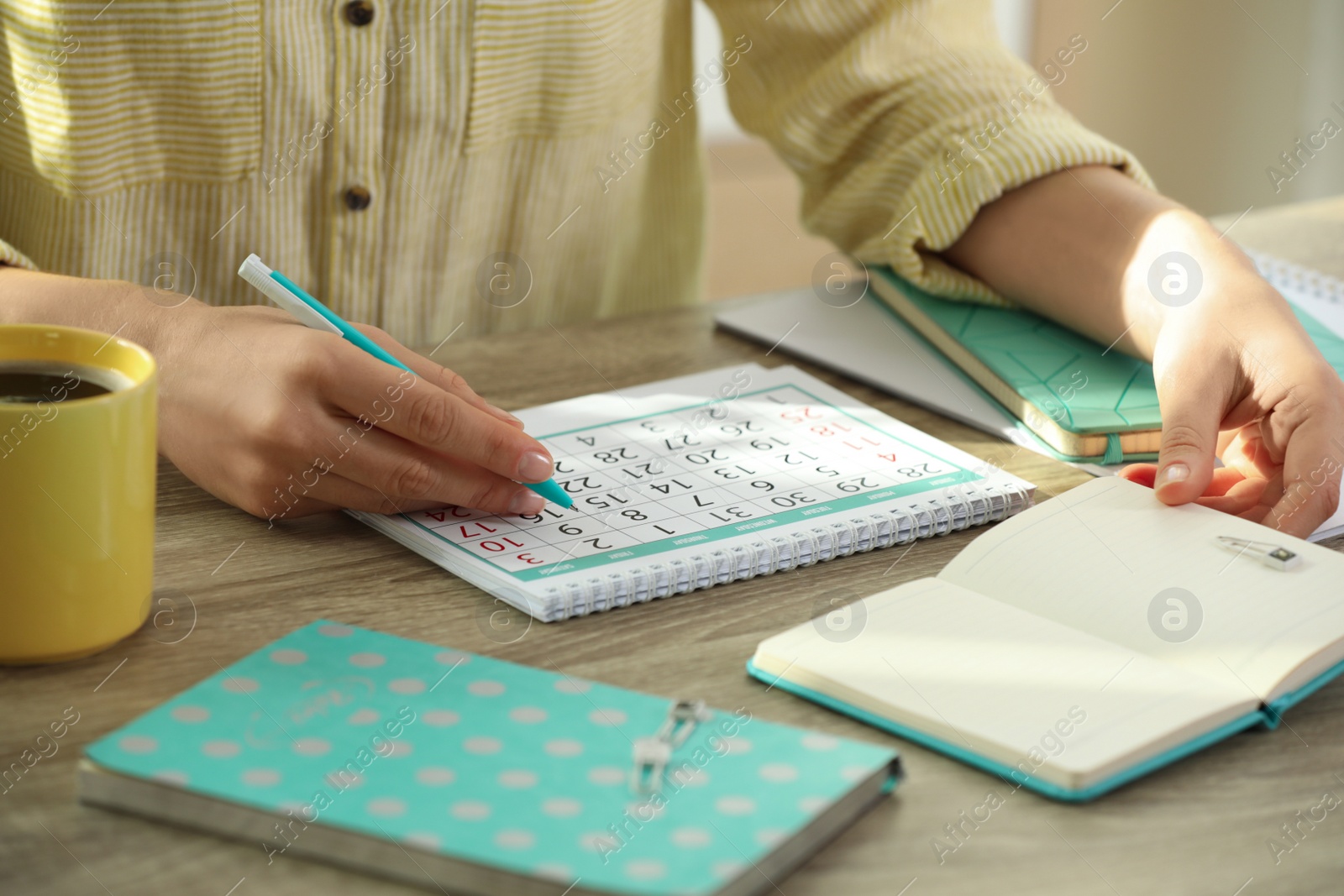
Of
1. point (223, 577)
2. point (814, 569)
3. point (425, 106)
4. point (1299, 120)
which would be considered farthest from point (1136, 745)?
point (1299, 120)

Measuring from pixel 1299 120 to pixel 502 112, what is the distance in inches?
84.6

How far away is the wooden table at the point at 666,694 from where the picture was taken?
0.43 meters

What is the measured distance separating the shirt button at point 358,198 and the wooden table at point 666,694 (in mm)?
369

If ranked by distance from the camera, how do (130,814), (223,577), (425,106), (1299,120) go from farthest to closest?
(1299,120) < (425,106) < (223,577) < (130,814)

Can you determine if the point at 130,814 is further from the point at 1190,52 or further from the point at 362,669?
the point at 1190,52

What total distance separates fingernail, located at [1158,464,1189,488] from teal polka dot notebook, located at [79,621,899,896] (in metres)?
0.30

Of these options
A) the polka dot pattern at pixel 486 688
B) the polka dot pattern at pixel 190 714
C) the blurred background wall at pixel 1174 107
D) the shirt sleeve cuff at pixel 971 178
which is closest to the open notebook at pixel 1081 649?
the polka dot pattern at pixel 486 688

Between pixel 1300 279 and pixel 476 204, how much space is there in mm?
758

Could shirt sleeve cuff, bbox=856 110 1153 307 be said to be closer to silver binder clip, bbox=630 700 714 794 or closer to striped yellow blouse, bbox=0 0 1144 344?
striped yellow blouse, bbox=0 0 1144 344

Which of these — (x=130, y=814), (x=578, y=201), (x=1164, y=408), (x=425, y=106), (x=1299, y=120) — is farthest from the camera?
(x=1299, y=120)

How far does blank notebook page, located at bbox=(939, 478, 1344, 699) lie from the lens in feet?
1.81

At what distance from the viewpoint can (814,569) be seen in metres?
0.66

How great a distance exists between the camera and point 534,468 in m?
0.66

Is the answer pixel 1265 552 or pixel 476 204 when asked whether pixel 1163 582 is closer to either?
pixel 1265 552
